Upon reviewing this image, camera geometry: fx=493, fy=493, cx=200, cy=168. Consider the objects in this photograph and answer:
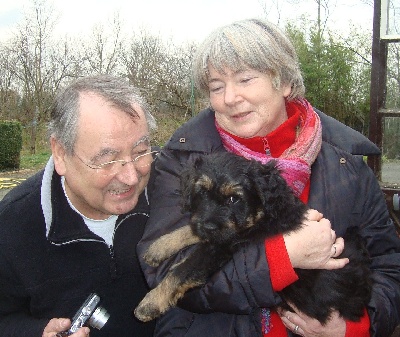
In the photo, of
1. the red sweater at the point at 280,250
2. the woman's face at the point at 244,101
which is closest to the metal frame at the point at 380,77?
the red sweater at the point at 280,250

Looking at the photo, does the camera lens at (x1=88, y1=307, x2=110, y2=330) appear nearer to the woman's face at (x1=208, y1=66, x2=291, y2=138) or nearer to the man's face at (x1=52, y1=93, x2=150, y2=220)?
the man's face at (x1=52, y1=93, x2=150, y2=220)

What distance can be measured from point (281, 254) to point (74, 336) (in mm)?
1192

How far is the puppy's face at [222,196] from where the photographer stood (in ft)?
9.16

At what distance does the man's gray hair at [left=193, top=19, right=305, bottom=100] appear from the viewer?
110 inches

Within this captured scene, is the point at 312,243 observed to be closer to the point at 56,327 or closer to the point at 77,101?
the point at 56,327

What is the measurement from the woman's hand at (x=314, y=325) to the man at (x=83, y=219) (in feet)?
3.26

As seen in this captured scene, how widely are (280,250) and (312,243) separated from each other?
19 centimetres

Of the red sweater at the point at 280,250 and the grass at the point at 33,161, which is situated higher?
the red sweater at the point at 280,250

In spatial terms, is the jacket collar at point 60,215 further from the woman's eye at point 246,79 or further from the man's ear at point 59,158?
the woman's eye at point 246,79

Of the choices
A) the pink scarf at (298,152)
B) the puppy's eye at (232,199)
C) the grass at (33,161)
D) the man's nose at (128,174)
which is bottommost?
the grass at (33,161)

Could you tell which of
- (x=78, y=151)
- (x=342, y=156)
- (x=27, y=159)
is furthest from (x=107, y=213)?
(x=27, y=159)

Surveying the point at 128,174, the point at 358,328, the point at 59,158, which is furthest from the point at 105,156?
the point at 358,328

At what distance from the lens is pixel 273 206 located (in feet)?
9.29

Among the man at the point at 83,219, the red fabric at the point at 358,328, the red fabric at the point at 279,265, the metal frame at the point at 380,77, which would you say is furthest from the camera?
the metal frame at the point at 380,77
